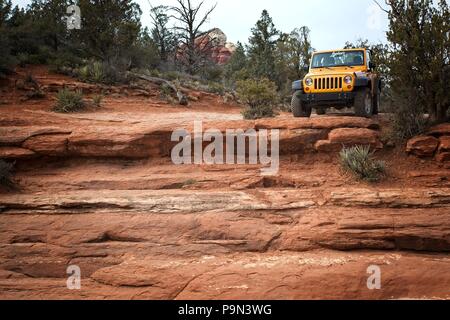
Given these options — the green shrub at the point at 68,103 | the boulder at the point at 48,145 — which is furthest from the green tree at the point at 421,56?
the green shrub at the point at 68,103

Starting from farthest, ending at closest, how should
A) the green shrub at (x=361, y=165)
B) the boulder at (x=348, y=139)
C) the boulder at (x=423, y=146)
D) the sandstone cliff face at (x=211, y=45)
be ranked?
the sandstone cliff face at (x=211, y=45), the boulder at (x=348, y=139), the boulder at (x=423, y=146), the green shrub at (x=361, y=165)

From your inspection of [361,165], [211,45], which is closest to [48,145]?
[361,165]

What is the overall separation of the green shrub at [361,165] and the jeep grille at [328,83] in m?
2.01

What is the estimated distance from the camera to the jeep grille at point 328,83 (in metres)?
8.35

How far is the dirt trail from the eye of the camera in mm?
4535

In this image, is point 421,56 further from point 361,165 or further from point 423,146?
point 361,165

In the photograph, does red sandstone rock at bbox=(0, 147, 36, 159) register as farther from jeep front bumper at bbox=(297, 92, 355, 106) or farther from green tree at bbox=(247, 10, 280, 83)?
green tree at bbox=(247, 10, 280, 83)

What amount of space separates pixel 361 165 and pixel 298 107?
267cm

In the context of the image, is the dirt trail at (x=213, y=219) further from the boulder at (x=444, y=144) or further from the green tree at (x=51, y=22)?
the green tree at (x=51, y=22)

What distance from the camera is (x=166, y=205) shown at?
6.07 meters

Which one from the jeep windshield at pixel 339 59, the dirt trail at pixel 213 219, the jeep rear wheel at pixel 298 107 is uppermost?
the jeep windshield at pixel 339 59

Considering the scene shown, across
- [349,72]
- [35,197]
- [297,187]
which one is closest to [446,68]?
[349,72]

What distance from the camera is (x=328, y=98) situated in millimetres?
8375
